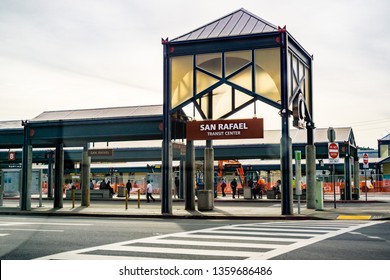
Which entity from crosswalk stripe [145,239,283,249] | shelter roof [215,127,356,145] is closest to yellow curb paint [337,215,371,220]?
crosswalk stripe [145,239,283,249]

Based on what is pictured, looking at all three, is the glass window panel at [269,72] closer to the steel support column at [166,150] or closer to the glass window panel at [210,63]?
the glass window panel at [210,63]

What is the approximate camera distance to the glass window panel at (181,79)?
25375 mm

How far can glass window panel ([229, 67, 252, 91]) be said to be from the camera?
2428 cm

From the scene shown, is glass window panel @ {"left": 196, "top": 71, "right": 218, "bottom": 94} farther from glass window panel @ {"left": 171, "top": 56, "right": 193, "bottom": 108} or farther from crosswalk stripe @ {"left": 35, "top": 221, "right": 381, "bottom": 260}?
crosswalk stripe @ {"left": 35, "top": 221, "right": 381, "bottom": 260}

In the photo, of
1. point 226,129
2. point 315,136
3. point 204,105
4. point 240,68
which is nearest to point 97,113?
point 204,105

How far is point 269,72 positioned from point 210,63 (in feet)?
10.4

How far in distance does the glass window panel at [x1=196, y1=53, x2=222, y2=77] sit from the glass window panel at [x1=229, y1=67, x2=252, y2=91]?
3.00ft

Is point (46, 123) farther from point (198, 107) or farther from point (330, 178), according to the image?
point (330, 178)

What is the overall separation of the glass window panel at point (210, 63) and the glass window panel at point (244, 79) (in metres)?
0.91

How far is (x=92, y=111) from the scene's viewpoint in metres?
34.4

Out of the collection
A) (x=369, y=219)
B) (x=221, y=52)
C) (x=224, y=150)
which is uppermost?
(x=221, y=52)

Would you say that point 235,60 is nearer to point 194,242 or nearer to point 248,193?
point 194,242
